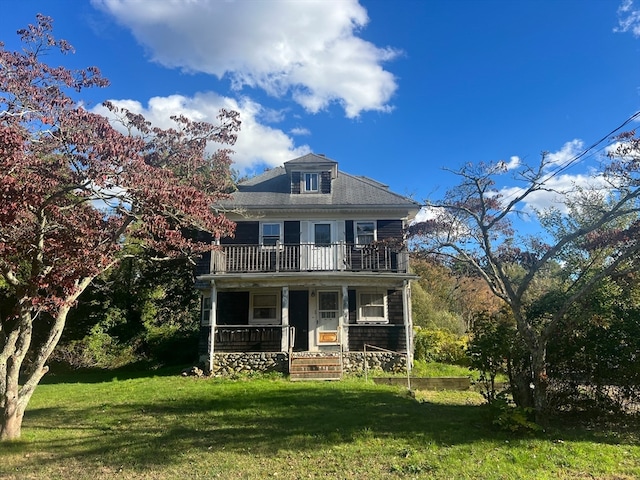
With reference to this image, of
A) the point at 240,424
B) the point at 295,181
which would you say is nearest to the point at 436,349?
the point at 295,181

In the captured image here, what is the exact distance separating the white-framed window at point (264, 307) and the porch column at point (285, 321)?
1.56 metres

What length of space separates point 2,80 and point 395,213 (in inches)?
542

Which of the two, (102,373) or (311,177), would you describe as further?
(102,373)

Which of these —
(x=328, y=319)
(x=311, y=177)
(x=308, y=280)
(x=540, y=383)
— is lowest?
(x=540, y=383)

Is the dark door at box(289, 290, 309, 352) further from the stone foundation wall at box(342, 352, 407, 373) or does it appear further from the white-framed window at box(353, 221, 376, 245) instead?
the white-framed window at box(353, 221, 376, 245)

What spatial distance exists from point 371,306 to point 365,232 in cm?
297

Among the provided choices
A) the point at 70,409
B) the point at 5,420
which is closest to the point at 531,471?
the point at 5,420

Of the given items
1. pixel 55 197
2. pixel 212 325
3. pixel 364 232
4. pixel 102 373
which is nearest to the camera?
pixel 55 197

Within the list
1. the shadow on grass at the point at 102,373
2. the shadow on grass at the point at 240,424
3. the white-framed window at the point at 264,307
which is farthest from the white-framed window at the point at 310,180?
the shadow on grass at the point at 240,424

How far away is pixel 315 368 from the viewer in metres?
15.6

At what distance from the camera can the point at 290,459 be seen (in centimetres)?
725

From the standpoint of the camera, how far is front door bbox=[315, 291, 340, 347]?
18.0 metres

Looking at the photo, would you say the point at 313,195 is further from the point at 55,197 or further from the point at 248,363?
the point at 55,197

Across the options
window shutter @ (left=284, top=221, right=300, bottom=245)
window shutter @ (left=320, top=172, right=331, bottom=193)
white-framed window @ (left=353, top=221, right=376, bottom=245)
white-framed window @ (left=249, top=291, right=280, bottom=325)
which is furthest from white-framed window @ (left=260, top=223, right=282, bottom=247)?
white-framed window @ (left=353, top=221, right=376, bottom=245)
